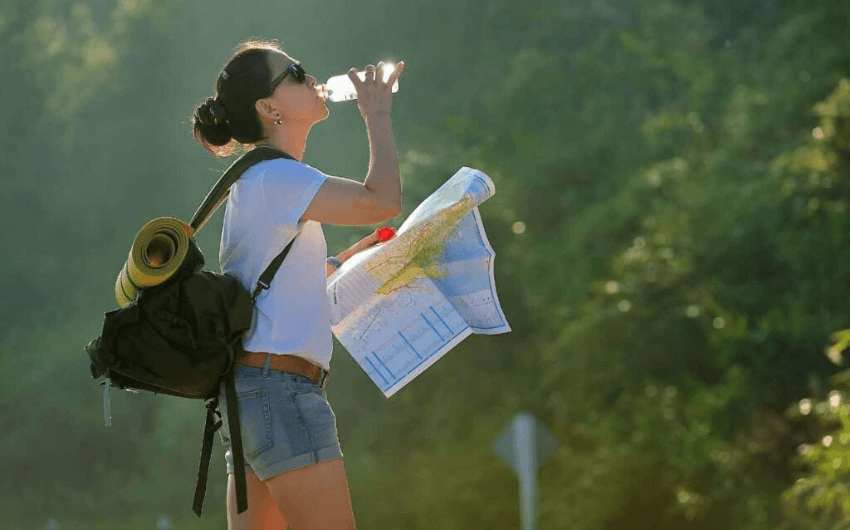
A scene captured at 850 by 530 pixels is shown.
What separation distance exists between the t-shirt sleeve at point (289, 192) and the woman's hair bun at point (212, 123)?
0.26 meters

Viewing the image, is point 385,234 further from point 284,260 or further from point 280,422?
point 280,422

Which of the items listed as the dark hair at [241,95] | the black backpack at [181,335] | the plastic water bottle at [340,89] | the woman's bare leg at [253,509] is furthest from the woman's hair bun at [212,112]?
the woman's bare leg at [253,509]

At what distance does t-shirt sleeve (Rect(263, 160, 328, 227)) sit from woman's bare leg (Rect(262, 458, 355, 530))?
1.71ft

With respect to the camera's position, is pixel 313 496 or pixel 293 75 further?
pixel 293 75

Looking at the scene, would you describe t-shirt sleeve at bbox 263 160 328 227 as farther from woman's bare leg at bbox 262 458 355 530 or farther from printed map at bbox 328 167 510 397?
woman's bare leg at bbox 262 458 355 530

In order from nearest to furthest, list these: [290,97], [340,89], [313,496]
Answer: [313,496], [290,97], [340,89]

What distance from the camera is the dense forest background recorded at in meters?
12.8

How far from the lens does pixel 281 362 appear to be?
3270 mm

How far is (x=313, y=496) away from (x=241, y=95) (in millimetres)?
917

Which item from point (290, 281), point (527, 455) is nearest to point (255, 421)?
point (290, 281)

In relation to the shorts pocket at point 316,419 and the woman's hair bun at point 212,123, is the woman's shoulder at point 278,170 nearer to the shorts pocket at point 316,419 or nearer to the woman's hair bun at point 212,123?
the woman's hair bun at point 212,123

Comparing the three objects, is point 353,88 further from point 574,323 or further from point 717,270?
point 574,323

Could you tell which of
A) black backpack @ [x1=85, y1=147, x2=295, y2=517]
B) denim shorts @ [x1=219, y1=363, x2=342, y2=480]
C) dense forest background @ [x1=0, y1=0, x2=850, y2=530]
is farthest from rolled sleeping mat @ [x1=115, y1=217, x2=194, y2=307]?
dense forest background @ [x1=0, y1=0, x2=850, y2=530]

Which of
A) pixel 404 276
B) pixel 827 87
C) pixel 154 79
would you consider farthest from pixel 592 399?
pixel 154 79
